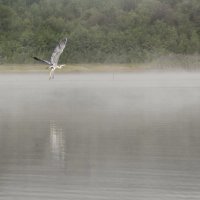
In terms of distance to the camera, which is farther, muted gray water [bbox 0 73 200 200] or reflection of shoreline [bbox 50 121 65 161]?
reflection of shoreline [bbox 50 121 65 161]

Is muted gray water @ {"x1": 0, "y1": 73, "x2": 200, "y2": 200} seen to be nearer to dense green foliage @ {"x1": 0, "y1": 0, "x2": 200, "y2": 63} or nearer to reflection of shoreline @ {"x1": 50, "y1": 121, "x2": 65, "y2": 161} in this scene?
reflection of shoreline @ {"x1": 50, "y1": 121, "x2": 65, "y2": 161}

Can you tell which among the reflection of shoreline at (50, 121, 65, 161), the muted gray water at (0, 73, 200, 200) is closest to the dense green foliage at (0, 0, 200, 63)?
the muted gray water at (0, 73, 200, 200)

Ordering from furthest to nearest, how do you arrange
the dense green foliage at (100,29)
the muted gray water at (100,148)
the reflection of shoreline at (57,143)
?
the dense green foliage at (100,29), the reflection of shoreline at (57,143), the muted gray water at (100,148)

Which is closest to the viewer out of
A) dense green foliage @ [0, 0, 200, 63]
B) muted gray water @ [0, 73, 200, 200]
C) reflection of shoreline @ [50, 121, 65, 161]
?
muted gray water @ [0, 73, 200, 200]

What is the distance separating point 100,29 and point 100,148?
150ft

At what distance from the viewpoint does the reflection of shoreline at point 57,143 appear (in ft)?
45.2

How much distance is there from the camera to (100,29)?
60.0 meters

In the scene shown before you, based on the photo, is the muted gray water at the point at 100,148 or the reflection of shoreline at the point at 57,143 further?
the reflection of shoreline at the point at 57,143

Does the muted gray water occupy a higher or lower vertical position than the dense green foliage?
lower

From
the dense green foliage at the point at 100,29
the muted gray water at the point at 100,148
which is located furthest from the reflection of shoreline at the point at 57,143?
the dense green foliage at the point at 100,29

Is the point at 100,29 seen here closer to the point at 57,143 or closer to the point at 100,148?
the point at 57,143

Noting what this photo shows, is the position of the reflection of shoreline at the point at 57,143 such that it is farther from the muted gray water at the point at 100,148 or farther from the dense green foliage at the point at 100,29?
the dense green foliage at the point at 100,29

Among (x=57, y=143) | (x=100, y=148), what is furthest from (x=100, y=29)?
(x=100, y=148)

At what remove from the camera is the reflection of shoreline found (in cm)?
1377
